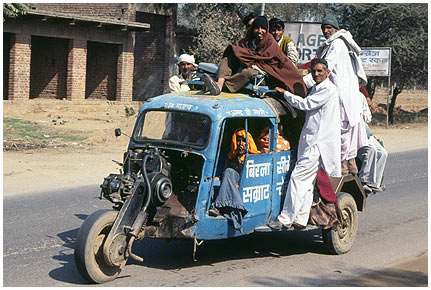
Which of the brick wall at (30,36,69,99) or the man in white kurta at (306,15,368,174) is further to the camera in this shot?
the brick wall at (30,36,69,99)

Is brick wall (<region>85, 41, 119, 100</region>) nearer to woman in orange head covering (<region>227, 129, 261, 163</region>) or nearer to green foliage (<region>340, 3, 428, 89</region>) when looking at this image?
green foliage (<region>340, 3, 428, 89</region>)

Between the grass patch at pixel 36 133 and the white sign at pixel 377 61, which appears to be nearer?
the grass patch at pixel 36 133

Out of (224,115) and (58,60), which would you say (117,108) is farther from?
(224,115)

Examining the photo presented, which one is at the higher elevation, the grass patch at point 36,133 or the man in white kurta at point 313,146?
A: the man in white kurta at point 313,146

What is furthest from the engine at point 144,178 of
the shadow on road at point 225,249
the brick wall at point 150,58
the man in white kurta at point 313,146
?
the brick wall at point 150,58

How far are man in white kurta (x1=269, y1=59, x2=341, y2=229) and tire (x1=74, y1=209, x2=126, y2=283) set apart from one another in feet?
6.28

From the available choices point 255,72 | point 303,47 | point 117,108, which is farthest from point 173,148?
point 117,108

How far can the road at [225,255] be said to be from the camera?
694cm

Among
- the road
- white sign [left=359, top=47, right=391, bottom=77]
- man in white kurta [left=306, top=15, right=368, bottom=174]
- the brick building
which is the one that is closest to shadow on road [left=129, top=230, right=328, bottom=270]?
the road

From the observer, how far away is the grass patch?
65.0ft

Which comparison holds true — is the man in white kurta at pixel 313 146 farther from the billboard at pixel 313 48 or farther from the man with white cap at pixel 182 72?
the billboard at pixel 313 48

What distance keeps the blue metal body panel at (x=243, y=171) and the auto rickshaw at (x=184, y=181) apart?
1 cm

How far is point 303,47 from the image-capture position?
2597 cm

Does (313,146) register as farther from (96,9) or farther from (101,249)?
(96,9)
